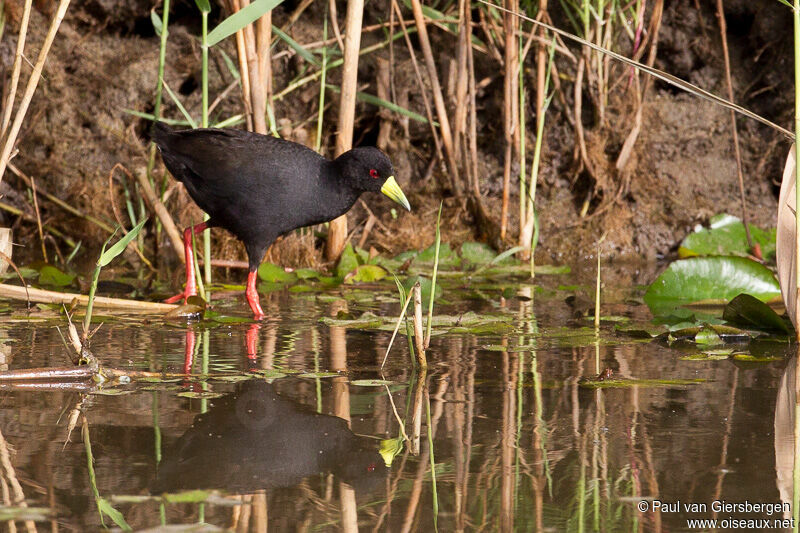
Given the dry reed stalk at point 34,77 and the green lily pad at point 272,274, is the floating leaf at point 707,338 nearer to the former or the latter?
the green lily pad at point 272,274

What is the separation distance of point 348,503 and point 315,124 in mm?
4886

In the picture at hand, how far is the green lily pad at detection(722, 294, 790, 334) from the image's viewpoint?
3496 millimetres

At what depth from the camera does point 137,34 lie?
6809 millimetres

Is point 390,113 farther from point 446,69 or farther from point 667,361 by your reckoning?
point 667,361

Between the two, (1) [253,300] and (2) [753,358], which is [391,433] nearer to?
(2) [753,358]

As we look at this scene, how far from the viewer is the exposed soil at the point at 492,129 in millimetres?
6418

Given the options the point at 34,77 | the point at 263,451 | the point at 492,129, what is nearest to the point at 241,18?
the point at 34,77

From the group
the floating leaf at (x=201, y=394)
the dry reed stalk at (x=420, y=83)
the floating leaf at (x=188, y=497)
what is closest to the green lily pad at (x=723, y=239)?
the dry reed stalk at (x=420, y=83)

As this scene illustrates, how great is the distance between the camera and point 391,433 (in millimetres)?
2357

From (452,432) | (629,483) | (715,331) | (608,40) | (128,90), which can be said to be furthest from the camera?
(128,90)

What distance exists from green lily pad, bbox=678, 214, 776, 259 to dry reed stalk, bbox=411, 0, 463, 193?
1.52m

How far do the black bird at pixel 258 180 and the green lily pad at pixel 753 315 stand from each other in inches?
67.3

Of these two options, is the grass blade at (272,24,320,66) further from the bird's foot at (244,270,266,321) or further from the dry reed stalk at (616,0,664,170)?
the dry reed stalk at (616,0,664,170)

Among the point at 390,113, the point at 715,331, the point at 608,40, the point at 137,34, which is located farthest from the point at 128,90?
the point at 715,331
